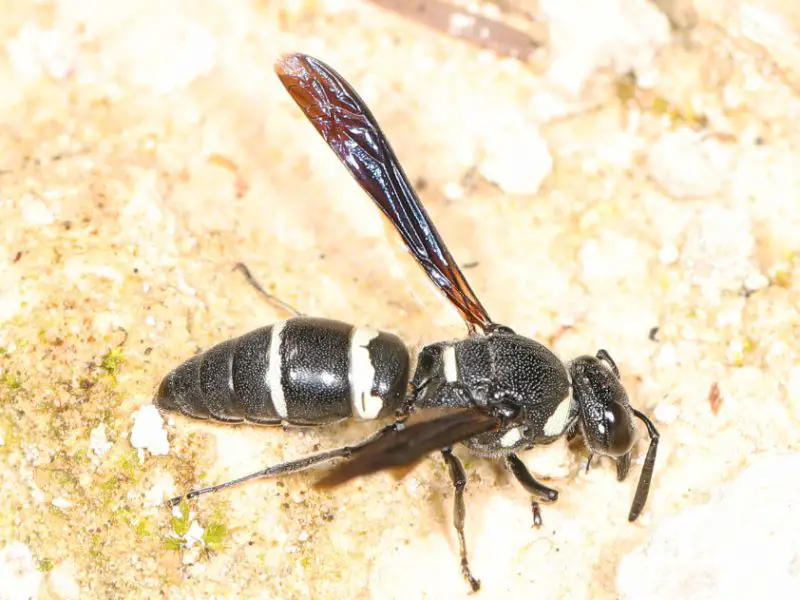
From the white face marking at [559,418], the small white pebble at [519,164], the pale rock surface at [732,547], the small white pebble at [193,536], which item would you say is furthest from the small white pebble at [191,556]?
the small white pebble at [519,164]

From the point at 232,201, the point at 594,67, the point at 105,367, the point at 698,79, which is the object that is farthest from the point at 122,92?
the point at 698,79

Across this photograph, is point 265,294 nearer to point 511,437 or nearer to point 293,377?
point 293,377

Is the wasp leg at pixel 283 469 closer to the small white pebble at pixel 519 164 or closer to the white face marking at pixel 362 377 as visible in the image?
the white face marking at pixel 362 377

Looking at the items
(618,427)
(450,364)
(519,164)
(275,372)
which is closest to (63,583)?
(275,372)

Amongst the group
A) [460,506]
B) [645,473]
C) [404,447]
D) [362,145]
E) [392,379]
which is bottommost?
[460,506]

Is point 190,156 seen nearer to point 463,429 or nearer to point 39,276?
point 39,276
